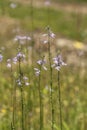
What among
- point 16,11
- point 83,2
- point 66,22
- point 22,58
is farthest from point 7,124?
point 83,2

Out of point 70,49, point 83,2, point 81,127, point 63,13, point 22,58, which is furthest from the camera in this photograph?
point 83,2

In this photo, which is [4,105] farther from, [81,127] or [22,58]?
[22,58]

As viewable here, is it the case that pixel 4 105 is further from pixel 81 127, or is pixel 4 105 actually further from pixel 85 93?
pixel 85 93

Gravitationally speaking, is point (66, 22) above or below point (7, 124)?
above

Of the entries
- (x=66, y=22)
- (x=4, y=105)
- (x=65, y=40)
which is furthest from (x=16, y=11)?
(x=4, y=105)

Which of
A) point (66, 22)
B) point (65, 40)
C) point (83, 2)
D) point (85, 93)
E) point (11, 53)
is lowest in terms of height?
point (85, 93)

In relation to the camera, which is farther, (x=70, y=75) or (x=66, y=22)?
(x=66, y=22)

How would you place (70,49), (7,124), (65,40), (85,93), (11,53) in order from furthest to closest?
(65,40)
(70,49)
(11,53)
(85,93)
(7,124)
